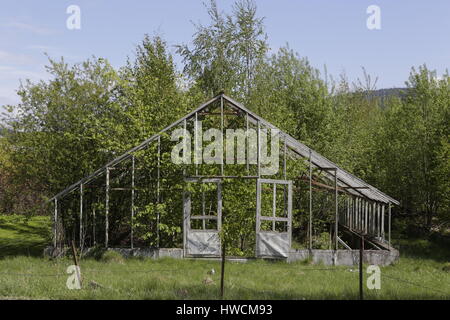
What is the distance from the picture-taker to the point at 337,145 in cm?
2831

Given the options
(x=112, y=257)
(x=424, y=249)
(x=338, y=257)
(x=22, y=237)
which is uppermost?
(x=112, y=257)

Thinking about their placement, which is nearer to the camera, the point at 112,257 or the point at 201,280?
the point at 201,280

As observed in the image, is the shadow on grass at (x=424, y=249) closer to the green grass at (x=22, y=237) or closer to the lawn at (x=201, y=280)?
the lawn at (x=201, y=280)

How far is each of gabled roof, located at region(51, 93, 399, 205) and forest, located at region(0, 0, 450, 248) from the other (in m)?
1.34

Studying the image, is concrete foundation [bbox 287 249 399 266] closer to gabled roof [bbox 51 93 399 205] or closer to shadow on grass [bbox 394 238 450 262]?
gabled roof [bbox 51 93 399 205]

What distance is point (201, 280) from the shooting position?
1402 centimetres

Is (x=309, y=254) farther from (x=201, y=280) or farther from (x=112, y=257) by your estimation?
(x=112, y=257)

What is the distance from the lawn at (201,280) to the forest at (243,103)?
14.1 feet

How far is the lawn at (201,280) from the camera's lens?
11664mm

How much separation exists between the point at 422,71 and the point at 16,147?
21.7 m

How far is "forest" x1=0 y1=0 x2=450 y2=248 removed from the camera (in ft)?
70.0

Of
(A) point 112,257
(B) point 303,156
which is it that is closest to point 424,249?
(B) point 303,156

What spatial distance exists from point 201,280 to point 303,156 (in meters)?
7.01
